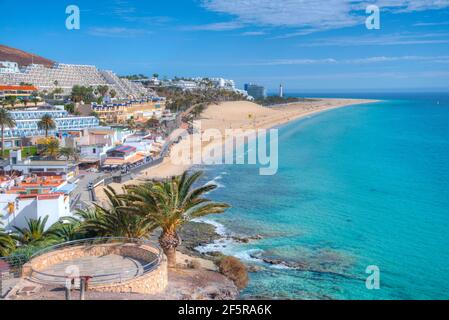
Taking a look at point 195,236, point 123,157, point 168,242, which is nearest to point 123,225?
point 168,242

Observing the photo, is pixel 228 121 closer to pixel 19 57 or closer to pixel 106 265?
pixel 106 265

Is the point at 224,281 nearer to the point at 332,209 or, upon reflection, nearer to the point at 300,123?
the point at 332,209

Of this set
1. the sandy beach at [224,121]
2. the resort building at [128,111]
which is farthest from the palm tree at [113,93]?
the sandy beach at [224,121]

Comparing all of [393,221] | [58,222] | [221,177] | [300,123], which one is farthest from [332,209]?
[300,123]

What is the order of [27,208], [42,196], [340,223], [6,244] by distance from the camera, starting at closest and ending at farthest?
[6,244], [42,196], [27,208], [340,223]

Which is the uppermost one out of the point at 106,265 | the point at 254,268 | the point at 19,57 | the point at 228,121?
the point at 19,57

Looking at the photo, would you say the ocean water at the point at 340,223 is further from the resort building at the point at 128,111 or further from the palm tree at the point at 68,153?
the resort building at the point at 128,111

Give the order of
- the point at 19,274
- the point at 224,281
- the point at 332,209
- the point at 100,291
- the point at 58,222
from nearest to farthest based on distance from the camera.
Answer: the point at 100,291 → the point at 19,274 → the point at 224,281 → the point at 58,222 → the point at 332,209
